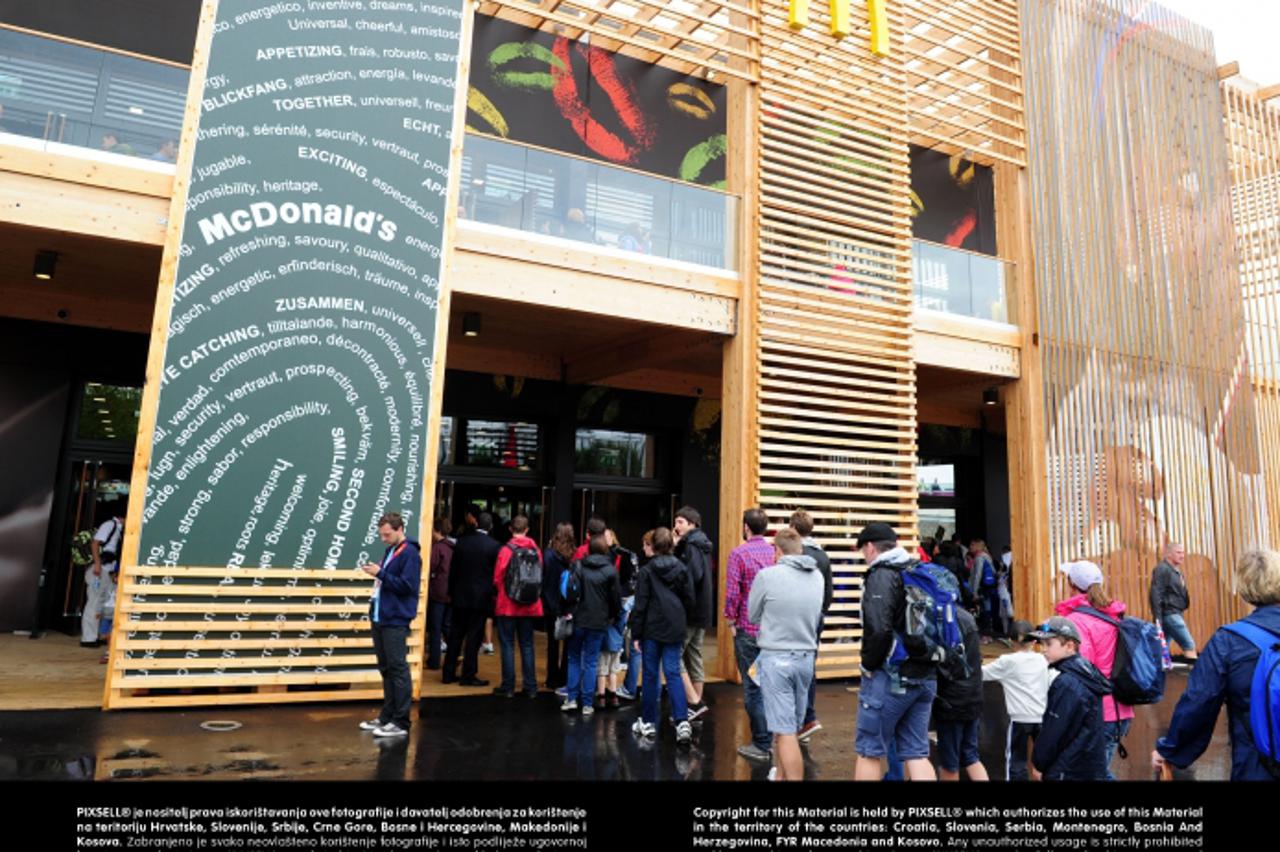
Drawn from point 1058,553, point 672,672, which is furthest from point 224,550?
point 1058,553

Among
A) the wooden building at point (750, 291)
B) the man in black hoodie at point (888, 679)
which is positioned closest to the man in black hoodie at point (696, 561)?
the man in black hoodie at point (888, 679)

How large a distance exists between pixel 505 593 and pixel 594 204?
418 cm

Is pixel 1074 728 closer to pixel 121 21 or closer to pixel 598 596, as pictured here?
pixel 598 596

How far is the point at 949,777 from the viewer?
4.36 m

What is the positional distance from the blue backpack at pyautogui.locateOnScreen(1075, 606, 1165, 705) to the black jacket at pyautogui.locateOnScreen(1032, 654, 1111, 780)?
0.71m

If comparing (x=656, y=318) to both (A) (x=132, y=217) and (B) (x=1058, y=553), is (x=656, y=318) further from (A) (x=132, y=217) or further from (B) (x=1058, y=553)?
(B) (x=1058, y=553)

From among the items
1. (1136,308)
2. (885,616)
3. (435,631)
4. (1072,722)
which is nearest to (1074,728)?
(1072,722)

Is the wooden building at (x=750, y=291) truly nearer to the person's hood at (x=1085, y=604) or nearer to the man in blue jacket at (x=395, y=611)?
the man in blue jacket at (x=395, y=611)

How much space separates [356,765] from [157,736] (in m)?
1.61

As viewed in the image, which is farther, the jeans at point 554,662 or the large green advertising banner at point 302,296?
the jeans at point 554,662

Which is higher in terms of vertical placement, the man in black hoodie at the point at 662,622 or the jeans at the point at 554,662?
the man in black hoodie at the point at 662,622

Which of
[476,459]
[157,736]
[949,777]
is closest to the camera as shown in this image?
[949,777]

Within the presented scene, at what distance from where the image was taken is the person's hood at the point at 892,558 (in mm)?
3951

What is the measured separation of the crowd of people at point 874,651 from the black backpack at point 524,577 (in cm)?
1
